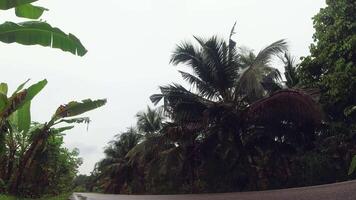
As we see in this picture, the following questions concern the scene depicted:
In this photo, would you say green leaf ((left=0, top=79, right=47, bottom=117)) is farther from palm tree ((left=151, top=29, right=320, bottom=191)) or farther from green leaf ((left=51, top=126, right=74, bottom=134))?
palm tree ((left=151, top=29, right=320, bottom=191))

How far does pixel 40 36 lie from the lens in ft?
22.2

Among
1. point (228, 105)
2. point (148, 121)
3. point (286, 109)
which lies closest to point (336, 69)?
point (286, 109)

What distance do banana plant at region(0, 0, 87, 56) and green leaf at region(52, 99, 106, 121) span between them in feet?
9.57

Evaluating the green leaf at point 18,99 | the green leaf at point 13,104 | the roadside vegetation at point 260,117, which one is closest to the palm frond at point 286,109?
the roadside vegetation at point 260,117

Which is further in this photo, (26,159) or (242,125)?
(242,125)

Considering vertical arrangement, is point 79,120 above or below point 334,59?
below

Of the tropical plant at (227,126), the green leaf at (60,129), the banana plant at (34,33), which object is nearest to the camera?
the banana plant at (34,33)

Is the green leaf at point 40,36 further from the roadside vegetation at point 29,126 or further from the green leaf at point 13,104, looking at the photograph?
the green leaf at point 13,104

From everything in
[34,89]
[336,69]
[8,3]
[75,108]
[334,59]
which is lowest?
[75,108]

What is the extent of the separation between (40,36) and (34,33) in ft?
0.37

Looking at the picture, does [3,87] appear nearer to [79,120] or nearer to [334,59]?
[79,120]

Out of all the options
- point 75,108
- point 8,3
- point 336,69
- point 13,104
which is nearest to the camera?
point 8,3

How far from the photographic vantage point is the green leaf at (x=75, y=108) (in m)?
9.88

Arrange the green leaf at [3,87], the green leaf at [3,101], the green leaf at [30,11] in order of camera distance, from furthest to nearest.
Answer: the green leaf at [3,87]
the green leaf at [3,101]
the green leaf at [30,11]
